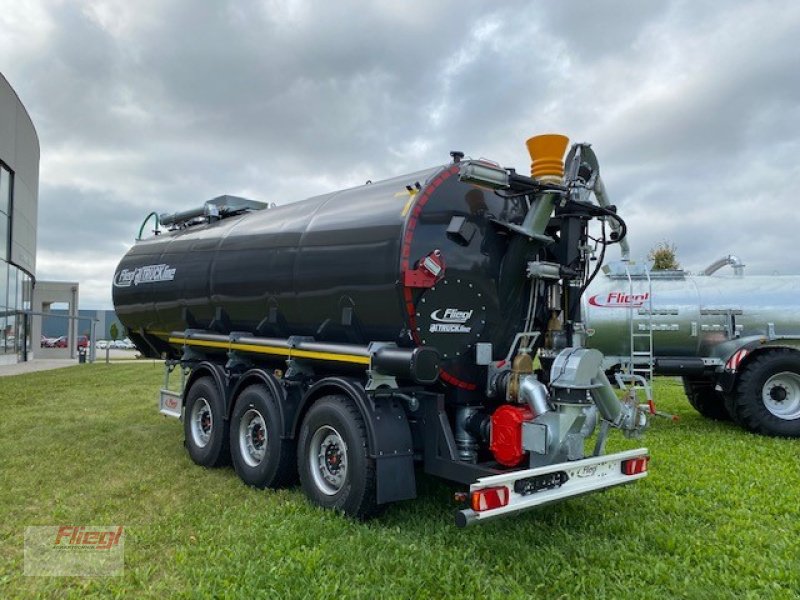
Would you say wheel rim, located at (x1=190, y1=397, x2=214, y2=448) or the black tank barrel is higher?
the black tank barrel

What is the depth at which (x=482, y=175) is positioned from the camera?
4.52 m

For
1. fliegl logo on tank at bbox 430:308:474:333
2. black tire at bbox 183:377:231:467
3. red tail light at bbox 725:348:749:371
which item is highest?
fliegl logo on tank at bbox 430:308:474:333

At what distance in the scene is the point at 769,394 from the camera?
350 inches

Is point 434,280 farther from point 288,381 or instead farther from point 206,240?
point 206,240

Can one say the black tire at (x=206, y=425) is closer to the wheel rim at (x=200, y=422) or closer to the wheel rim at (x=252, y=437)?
the wheel rim at (x=200, y=422)

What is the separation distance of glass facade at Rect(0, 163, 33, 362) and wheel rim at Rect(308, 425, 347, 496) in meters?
23.1

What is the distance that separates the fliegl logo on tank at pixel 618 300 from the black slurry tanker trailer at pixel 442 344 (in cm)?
418

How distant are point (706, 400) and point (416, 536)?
7.69 meters

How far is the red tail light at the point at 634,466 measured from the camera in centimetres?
486

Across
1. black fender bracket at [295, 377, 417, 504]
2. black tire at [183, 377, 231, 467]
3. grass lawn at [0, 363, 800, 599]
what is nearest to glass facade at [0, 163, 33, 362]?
grass lawn at [0, 363, 800, 599]

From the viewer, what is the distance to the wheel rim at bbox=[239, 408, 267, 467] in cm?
630

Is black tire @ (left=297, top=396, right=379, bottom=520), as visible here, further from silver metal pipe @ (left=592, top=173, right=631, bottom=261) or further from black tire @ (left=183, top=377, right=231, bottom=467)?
silver metal pipe @ (left=592, top=173, right=631, bottom=261)

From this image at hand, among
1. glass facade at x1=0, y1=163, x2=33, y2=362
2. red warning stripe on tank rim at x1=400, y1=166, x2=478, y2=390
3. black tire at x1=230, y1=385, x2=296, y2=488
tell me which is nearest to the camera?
red warning stripe on tank rim at x1=400, y1=166, x2=478, y2=390

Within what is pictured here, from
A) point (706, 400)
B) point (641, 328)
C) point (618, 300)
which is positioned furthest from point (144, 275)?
point (706, 400)
